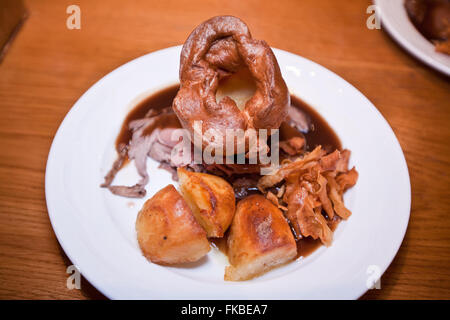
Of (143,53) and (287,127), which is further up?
(143,53)

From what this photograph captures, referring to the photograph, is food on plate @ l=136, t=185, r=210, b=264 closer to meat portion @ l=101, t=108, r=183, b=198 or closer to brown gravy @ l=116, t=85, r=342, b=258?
meat portion @ l=101, t=108, r=183, b=198

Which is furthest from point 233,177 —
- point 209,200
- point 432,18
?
point 432,18

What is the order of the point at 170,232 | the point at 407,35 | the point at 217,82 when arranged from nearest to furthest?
the point at 170,232, the point at 217,82, the point at 407,35

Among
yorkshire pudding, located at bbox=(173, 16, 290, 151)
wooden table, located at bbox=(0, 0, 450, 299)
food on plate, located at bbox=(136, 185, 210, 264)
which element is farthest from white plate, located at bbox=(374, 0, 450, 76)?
food on plate, located at bbox=(136, 185, 210, 264)

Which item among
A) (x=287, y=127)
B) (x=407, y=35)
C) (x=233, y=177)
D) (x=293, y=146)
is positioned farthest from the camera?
(x=407, y=35)

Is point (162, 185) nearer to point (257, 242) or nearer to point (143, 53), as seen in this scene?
point (257, 242)

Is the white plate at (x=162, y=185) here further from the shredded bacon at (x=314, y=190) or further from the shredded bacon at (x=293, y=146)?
the shredded bacon at (x=293, y=146)

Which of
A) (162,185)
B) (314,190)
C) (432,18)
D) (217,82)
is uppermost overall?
(432,18)
